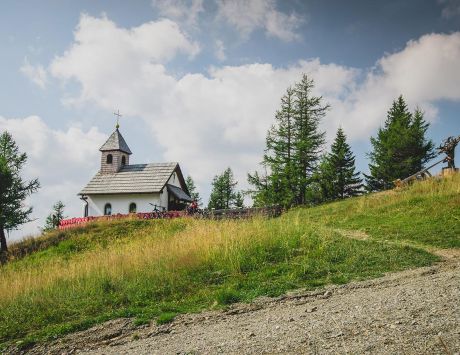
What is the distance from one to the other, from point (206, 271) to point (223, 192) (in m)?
52.0

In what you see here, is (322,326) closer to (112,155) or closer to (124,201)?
(124,201)

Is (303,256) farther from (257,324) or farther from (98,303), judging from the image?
(98,303)

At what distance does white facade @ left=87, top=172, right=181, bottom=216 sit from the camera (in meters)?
37.9

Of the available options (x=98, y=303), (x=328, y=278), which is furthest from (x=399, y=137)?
(x=98, y=303)

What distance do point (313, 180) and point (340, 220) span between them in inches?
778

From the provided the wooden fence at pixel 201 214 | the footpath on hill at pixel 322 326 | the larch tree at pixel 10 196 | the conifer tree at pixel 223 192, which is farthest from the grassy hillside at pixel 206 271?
the conifer tree at pixel 223 192

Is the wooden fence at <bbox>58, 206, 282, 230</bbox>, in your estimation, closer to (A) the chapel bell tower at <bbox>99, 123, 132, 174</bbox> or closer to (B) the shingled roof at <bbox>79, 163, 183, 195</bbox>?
(B) the shingled roof at <bbox>79, 163, 183, 195</bbox>

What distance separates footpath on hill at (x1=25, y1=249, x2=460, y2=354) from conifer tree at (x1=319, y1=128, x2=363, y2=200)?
35.1m

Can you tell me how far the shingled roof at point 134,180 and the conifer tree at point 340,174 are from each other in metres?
17.3

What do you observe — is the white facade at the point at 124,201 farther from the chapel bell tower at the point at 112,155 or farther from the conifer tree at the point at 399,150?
the conifer tree at the point at 399,150

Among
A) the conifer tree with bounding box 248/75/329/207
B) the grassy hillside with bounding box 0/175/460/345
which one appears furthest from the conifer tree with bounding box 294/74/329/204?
the grassy hillside with bounding box 0/175/460/345

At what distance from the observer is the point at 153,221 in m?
27.2

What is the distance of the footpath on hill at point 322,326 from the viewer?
14.0ft

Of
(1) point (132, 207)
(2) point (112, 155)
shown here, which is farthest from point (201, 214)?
(2) point (112, 155)
